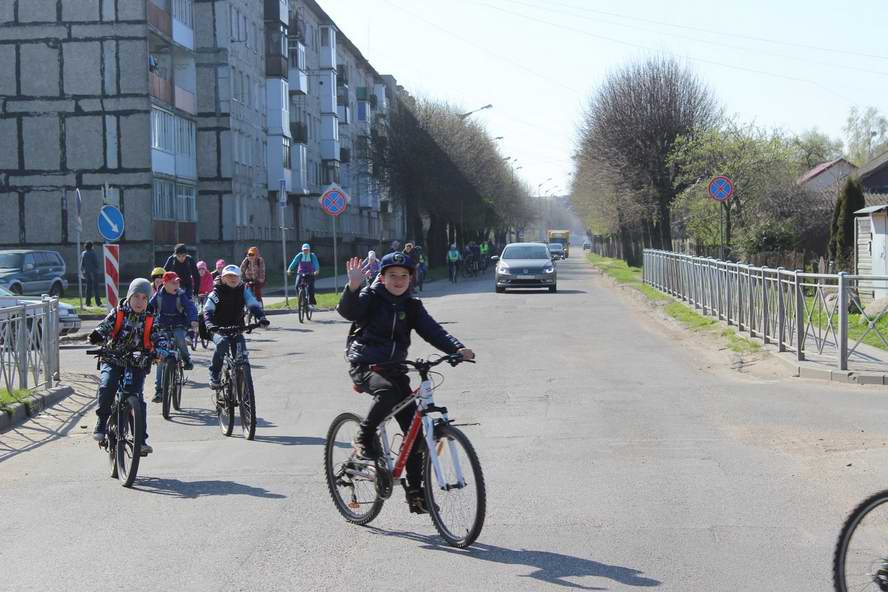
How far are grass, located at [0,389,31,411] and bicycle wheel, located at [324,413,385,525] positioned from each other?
6.03m

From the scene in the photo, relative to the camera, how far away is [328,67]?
78.2m

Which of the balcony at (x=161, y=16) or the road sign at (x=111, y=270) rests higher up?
the balcony at (x=161, y=16)

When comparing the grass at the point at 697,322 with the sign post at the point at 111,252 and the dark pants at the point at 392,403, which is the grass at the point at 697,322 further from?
the dark pants at the point at 392,403


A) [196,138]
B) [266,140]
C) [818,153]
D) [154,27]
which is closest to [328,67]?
[266,140]

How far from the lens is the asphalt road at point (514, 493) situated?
6098mm

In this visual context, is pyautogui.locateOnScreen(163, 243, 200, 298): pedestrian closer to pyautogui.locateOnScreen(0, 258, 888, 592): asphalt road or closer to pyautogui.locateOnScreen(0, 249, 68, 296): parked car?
pyautogui.locateOnScreen(0, 258, 888, 592): asphalt road

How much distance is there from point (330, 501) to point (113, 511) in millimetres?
1400

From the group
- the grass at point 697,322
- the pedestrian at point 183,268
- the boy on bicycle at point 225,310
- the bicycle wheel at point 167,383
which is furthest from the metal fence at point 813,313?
the pedestrian at point 183,268

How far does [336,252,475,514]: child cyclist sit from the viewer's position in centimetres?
692

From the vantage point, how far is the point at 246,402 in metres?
11.2

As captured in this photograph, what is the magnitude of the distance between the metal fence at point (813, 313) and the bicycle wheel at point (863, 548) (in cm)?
1053

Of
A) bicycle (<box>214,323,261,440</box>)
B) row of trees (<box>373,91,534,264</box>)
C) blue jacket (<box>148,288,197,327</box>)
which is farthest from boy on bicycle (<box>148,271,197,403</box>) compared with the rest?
row of trees (<box>373,91,534,264</box>)

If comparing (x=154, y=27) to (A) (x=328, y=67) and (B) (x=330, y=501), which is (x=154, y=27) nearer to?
(A) (x=328, y=67)

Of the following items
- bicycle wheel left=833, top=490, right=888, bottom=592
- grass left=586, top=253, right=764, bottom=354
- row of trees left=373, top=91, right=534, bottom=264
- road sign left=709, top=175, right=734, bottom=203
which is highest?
row of trees left=373, top=91, right=534, bottom=264
